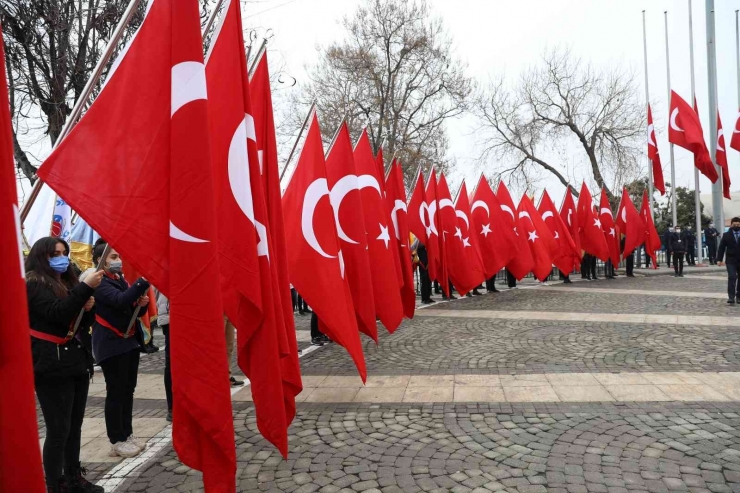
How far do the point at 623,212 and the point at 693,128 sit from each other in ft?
13.2

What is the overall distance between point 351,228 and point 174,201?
3604 millimetres

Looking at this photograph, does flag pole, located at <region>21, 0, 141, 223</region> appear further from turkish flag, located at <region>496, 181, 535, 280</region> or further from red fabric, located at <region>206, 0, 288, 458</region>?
turkish flag, located at <region>496, 181, 535, 280</region>

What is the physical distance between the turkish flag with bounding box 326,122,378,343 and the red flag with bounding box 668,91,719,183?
695 inches

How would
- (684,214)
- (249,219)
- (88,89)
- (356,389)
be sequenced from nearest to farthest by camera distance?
(88,89) → (249,219) → (356,389) → (684,214)

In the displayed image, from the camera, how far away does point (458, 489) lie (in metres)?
3.51

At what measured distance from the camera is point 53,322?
3357 mm

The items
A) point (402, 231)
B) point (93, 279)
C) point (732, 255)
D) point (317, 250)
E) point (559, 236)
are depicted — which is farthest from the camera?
point (559, 236)

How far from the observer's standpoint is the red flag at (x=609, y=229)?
756 inches

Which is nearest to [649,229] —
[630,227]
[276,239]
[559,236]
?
[630,227]

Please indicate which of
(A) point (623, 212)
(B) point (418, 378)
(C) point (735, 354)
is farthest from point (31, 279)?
(A) point (623, 212)

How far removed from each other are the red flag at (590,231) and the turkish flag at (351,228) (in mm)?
13828

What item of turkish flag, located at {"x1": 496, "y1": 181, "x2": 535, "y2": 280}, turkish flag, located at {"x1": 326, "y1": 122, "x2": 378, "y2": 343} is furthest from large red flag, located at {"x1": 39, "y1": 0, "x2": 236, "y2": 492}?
turkish flag, located at {"x1": 496, "y1": 181, "x2": 535, "y2": 280}

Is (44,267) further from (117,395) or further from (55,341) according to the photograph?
(117,395)

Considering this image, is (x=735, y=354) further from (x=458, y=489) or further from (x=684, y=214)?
(x=684, y=214)
